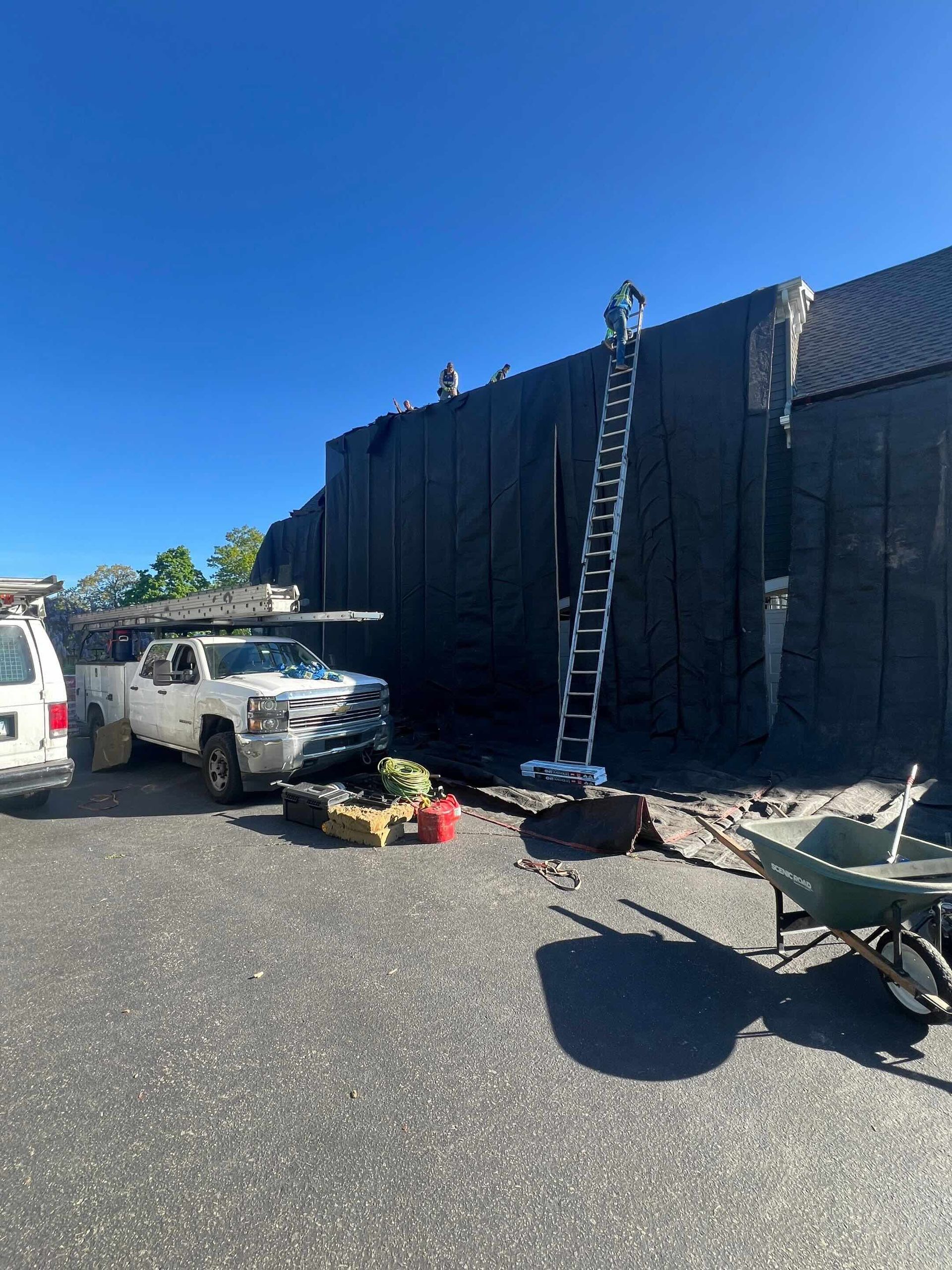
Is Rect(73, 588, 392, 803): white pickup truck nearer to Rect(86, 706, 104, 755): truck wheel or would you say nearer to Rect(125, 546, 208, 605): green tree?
Rect(86, 706, 104, 755): truck wheel

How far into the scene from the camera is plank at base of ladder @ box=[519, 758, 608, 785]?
7.12 meters

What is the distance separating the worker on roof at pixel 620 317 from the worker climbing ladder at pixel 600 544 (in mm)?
82

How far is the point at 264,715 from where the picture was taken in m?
6.51

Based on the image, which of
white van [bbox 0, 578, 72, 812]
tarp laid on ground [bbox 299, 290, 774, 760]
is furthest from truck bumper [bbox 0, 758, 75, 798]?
tarp laid on ground [bbox 299, 290, 774, 760]

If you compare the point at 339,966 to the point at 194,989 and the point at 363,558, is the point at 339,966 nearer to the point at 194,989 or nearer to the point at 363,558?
the point at 194,989

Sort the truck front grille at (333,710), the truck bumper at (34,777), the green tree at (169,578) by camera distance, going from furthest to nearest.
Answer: the green tree at (169,578), the truck front grille at (333,710), the truck bumper at (34,777)

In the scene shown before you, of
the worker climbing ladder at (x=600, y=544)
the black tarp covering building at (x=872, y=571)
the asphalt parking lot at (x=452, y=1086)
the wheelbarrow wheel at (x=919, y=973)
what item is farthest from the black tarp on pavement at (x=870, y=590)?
the wheelbarrow wheel at (x=919, y=973)

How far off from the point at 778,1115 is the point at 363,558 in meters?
11.2

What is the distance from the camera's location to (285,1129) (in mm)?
2346

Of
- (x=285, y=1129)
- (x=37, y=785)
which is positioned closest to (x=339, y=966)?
(x=285, y=1129)

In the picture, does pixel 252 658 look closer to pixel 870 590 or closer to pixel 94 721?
pixel 94 721

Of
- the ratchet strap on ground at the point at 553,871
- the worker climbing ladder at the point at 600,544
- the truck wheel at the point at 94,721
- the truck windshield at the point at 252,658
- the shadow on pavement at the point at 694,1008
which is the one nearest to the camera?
the shadow on pavement at the point at 694,1008

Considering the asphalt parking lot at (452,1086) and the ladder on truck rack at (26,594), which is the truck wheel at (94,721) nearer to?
the ladder on truck rack at (26,594)

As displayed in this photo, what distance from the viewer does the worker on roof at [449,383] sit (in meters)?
→ 11.8
